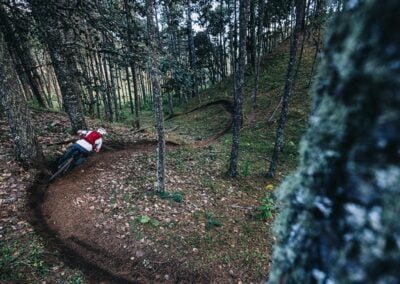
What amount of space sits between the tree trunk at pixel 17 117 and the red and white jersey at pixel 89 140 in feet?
4.97

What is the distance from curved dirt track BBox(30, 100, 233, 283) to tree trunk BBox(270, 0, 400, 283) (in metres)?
6.32

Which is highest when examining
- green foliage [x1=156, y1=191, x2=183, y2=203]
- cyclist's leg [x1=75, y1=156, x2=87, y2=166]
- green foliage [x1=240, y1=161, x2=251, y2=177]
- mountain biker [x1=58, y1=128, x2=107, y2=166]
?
mountain biker [x1=58, y1=128, x2=107, y2=166]

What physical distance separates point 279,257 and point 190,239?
22.9 ft

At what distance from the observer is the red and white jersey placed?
33.9 ft

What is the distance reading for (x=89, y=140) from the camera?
10500mm

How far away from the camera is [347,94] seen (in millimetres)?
957

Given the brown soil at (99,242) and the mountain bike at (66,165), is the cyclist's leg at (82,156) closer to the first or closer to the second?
the mountain bike at (66,165)

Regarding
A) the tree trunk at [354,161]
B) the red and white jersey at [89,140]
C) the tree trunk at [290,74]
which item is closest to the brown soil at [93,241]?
the red and white jersey at [89,140]

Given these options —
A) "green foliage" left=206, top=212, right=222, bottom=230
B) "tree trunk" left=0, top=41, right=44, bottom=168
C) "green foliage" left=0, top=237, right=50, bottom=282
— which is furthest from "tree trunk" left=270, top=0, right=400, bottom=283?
"tree trunk" left=0, top=41, right=44, bottom=168

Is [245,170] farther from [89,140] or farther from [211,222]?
[89,140]

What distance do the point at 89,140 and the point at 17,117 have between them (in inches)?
99.2

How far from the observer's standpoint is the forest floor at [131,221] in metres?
6.58

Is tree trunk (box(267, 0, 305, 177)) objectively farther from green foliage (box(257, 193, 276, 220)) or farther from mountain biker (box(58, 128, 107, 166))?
mountain biker (box(58, 128, 107, 166))

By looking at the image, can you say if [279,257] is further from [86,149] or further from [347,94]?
[86,149]
